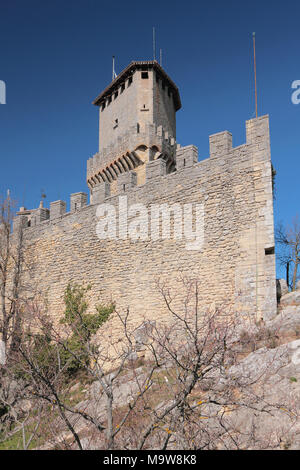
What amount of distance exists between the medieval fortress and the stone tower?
2.19ft

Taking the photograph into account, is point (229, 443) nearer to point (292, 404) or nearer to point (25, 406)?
point (292, 404)

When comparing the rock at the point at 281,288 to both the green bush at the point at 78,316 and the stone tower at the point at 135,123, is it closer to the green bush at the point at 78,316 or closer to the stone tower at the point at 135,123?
the green bush at the point at 78,316

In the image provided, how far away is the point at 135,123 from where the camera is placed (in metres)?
24.5

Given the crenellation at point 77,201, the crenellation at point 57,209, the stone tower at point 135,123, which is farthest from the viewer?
the stone tower at point 135,123

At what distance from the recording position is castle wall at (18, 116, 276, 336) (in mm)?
12555

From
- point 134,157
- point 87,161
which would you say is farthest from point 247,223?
point 87,161

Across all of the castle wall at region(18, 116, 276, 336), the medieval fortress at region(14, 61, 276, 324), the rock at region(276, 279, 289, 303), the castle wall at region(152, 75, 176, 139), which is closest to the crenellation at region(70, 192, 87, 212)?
the medieval fortress at region(14, 61, 276, 324)

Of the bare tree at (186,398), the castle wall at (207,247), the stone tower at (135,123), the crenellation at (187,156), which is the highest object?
the stone tower at (135,123)

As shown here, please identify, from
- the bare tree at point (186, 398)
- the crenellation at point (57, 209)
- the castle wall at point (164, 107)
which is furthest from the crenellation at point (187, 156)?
the castle wall at point (164, 107)

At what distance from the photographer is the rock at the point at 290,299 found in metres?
12.0
